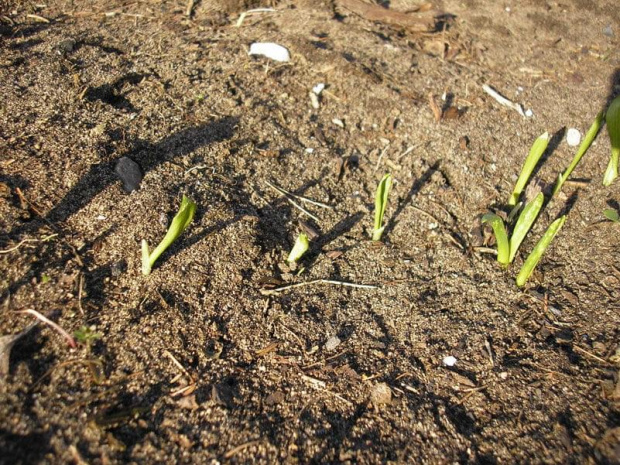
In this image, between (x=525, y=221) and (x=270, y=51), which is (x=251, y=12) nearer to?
(x=270, y=51)

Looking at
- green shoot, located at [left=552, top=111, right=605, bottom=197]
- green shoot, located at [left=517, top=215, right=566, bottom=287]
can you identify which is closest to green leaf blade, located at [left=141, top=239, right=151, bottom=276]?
green shoot, located at [left=517, top=215, right=566, bottom=287]

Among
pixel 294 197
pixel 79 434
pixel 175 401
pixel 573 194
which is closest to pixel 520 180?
pixel 573 194

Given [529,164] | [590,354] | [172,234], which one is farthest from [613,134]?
[172,234]

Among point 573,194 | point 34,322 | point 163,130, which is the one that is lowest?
point 573,194

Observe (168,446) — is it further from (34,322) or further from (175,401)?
(34,322)

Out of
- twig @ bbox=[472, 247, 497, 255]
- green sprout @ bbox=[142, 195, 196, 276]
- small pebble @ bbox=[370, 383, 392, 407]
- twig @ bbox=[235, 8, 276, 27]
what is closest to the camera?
small pebble @ bbox=[370, 383, 392, 407]

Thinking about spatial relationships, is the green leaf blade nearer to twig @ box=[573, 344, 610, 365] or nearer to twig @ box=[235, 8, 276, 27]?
twig @ box=[573, 344, 610, 365]
